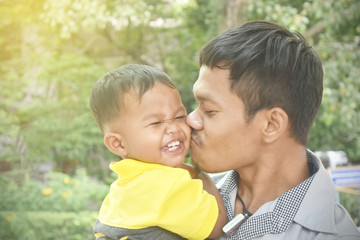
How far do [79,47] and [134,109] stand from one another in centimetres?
557

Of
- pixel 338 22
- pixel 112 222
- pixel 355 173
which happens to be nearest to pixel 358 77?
pixel 338 22

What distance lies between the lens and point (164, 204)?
142 centimetres

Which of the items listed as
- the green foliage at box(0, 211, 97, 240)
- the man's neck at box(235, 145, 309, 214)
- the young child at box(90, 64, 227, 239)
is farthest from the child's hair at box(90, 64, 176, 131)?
the green foliage at box(0, 211, 97, 240)

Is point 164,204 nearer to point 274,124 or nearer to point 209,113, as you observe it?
point 209,113

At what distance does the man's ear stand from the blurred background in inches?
118

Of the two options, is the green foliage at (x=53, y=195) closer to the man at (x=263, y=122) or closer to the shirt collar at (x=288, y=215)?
the man at (x=263, y=122)

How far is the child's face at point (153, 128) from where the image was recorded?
154cm

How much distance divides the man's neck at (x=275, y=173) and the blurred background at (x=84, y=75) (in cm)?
292

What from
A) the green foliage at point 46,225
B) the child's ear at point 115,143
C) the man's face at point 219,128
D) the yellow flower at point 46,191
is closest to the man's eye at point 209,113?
the man's face at point 219,128

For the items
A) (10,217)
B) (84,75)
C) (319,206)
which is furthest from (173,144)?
(84,75)

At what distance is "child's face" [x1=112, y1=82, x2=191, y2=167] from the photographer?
1535mm

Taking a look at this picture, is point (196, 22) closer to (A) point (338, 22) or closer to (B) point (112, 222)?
(A) point (338, 22)

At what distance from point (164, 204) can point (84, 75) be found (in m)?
4.62

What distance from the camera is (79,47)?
6785mm
